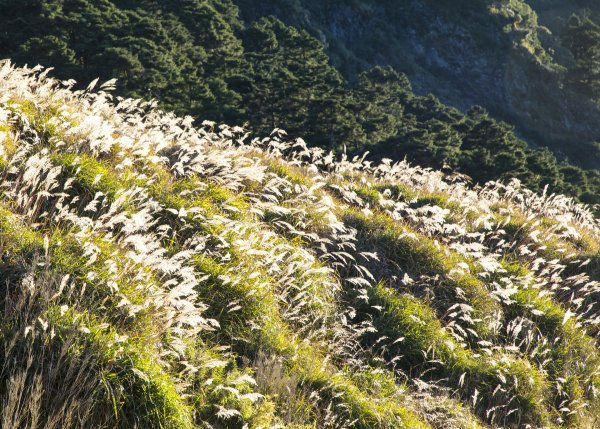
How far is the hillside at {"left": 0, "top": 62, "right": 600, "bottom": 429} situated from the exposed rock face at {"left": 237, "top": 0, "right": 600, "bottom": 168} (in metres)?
68.4

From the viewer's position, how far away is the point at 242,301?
501 centimetres

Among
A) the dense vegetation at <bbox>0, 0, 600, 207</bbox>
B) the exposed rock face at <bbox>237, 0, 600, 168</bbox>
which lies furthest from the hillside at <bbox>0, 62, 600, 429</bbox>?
the exposed rock face at <bbox>237, 0, 600, 168</bbox>

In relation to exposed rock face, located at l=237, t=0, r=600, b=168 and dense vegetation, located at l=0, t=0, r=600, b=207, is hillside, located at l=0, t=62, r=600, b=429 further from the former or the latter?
exposed rock face, located at l=237, t=0, r=600, b=168

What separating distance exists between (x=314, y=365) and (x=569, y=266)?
18.6ft

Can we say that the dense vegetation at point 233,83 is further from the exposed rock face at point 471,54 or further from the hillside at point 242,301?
the exposed rock face at point 471,54

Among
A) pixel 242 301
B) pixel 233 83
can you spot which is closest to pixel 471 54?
pixel 233 83

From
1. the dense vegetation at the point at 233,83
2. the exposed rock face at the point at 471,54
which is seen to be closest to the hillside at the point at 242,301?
the dense vegetation at the point at 233,83

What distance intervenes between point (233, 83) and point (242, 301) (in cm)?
3513

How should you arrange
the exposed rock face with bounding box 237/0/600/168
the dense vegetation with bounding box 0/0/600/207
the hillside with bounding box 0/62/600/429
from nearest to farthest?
the hillside with bounding box 0/62/600/429
the dense vegetation with bounding box 0/0/600/207
the exposed rock face with bounding box 237/0/600/168

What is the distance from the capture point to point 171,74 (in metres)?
34.5

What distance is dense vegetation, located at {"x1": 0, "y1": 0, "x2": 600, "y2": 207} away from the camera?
3275 centimetres

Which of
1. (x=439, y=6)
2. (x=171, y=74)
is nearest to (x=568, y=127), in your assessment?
(x=439, y=6)

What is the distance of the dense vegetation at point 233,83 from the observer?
107ft

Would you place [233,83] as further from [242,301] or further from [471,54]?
[471,54]
